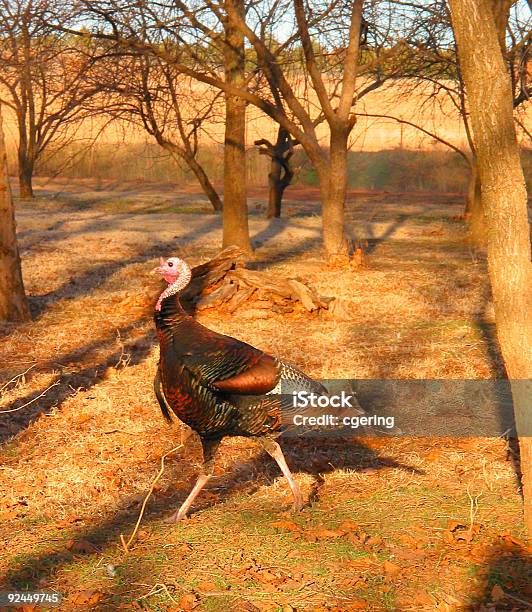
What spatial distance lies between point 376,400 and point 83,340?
4.08 metres

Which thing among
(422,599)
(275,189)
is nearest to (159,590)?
(422,599)

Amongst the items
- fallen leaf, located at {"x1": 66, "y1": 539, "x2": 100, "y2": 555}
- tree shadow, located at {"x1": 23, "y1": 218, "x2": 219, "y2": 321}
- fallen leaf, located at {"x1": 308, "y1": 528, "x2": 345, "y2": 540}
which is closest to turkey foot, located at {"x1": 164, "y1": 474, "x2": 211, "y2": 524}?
fallen leaf, located at {"x1": 66, "y1": 539, "x2": 100, "y2": 555}

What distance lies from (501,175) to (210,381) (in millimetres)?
2084

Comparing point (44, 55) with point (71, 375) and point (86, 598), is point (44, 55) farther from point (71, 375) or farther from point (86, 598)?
point (86, 598)

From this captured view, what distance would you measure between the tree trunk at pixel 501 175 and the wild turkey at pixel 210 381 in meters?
1.41

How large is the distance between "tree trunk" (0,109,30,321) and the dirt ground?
11.8 inches

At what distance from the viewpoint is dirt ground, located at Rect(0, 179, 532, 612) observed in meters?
4.71

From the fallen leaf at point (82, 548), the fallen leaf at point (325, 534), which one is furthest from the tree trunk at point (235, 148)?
the fallen leaf at point (82, 548)

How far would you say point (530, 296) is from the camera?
5125 mm

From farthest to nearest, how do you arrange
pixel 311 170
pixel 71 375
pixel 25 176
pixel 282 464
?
1. pixel 311 170
2. pixel 25 176
3. pixel 71 375
4. pixel 282 464

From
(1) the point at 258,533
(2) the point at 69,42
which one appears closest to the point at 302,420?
(1) the point at 258,533

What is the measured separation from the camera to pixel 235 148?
16.7 m

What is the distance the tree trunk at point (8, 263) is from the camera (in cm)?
1093

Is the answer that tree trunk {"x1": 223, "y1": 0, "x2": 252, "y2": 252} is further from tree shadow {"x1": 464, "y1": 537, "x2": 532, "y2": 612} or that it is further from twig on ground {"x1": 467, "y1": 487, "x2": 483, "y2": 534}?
tree shadow {"x1": 464, "y1": 537, "x2": 532, "y2": 612}
